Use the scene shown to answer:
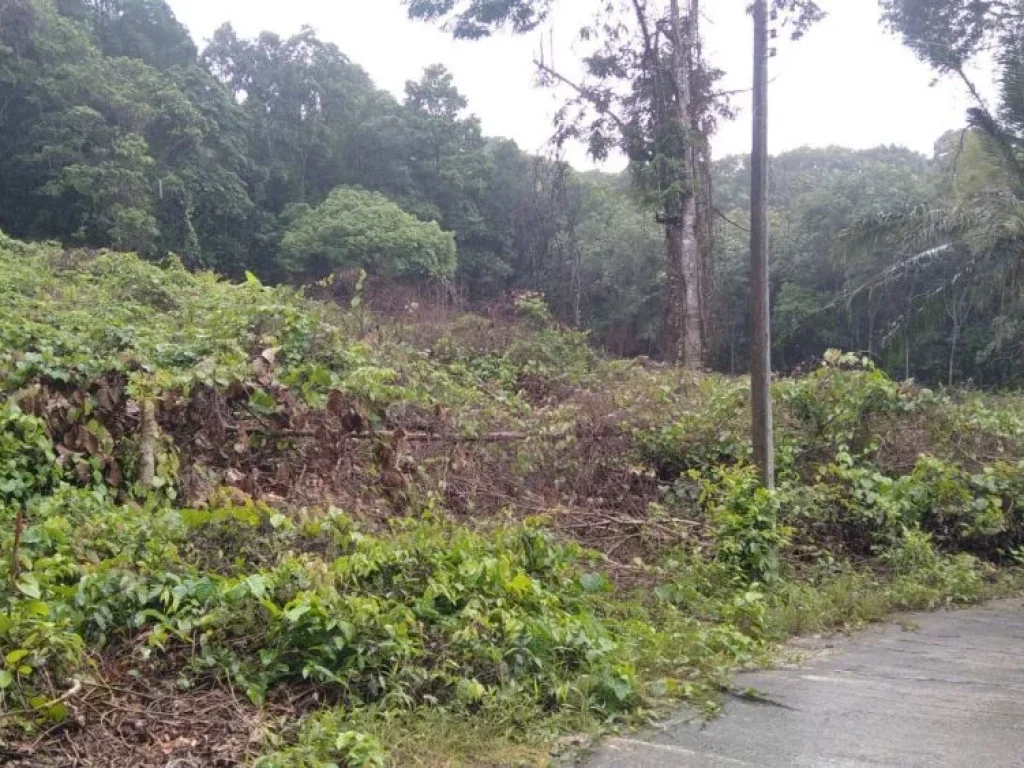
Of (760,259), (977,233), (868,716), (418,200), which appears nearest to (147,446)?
(760,259)

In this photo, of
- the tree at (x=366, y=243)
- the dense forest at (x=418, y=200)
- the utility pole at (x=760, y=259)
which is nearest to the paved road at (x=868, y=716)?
the utility pole at (x=760, y=259)

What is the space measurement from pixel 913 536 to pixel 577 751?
18.0 ft

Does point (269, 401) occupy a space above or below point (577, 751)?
above

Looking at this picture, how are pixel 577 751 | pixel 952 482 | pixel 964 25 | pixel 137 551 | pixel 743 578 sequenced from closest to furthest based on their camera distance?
pixel 577 751
pixel 137 551
pixel 743 578
pixel 952 482
pixel 964 25

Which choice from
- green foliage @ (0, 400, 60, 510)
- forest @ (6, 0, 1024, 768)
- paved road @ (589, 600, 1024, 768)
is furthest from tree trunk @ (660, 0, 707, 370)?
green foliage @ (0, 400, 60, 510)

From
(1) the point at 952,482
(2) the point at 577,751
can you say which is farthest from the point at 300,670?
(1) the point at 952,482

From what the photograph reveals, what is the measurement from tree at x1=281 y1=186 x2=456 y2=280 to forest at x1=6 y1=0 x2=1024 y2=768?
0.20 meters

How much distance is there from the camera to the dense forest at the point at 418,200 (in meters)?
18.9

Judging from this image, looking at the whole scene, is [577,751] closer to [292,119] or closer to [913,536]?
[913,536]

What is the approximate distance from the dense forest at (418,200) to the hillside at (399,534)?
639cm

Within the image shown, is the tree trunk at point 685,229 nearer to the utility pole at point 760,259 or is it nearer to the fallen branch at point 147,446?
the utility pole at point 760,259

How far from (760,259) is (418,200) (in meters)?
29.3

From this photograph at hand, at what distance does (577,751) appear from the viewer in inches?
142

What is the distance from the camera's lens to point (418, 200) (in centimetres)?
3572
